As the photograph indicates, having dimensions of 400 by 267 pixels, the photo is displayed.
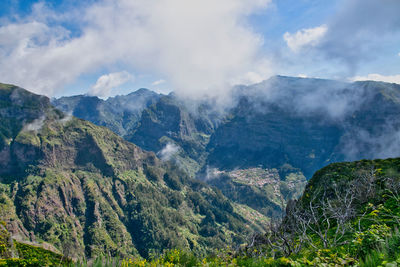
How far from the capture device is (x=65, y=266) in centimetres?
750

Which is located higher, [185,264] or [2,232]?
[185,264]

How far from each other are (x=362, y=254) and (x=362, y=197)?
20.3 metres

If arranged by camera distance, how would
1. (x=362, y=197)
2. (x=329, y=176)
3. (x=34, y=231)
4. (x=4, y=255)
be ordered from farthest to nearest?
(x=34, y=231) → (x=329, y=176) → (x=362, y=197) → (x=4, y=255)

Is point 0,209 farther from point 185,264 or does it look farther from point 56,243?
point 185,264

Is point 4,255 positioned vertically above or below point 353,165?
below

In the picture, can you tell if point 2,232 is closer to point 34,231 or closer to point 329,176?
point 329,176

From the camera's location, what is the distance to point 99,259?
7.43 m

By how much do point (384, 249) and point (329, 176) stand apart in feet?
119

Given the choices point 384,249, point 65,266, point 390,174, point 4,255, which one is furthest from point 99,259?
point 390,174

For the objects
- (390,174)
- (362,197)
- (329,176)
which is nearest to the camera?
(362,197)

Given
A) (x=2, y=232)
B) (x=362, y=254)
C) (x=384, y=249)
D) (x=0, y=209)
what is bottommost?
(x=0, y=209)

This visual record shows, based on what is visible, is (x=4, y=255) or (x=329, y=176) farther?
(x=329, y=176)

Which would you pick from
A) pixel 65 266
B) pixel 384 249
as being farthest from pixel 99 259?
pixel 384 249

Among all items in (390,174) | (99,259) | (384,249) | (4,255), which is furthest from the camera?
(390,174)
